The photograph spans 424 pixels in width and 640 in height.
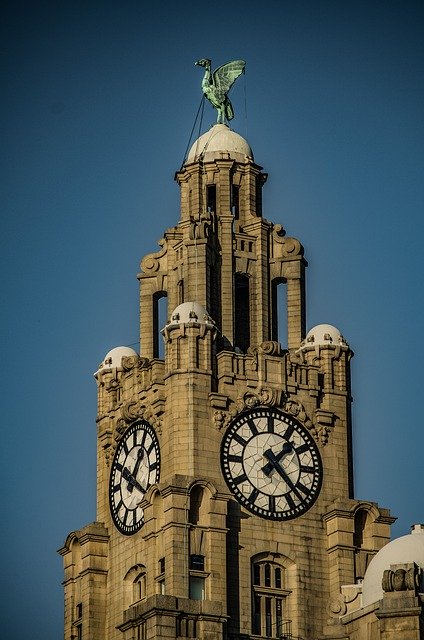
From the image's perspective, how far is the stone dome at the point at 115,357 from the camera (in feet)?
336

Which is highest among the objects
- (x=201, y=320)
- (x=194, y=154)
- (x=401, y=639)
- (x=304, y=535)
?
(x=194, y=154)

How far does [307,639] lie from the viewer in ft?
315

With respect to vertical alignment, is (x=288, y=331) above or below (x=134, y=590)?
above

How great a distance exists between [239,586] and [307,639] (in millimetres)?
3122

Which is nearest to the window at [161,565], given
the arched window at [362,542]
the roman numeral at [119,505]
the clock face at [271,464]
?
the clock face at [271,464]

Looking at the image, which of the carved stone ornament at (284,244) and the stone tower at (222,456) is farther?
the carved stone ornament at (284,244)

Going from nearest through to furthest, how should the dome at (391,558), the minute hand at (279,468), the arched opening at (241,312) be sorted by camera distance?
the dome at (391,558) < the minute hand at (279,468) < the arched opening at (241,312)

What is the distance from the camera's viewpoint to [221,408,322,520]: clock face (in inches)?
3821

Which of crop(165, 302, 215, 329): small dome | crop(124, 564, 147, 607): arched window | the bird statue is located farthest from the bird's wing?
crop(124, 564, 147, 607): arched window

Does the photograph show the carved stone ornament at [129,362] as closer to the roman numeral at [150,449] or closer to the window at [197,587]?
the roman numeral at [150,449]

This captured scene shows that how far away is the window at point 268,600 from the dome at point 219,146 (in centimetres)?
1713

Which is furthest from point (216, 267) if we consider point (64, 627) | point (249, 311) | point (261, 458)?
point (64, 627)

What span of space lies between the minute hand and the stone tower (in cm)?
7

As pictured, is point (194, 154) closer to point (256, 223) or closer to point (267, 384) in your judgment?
point (256, 223)
